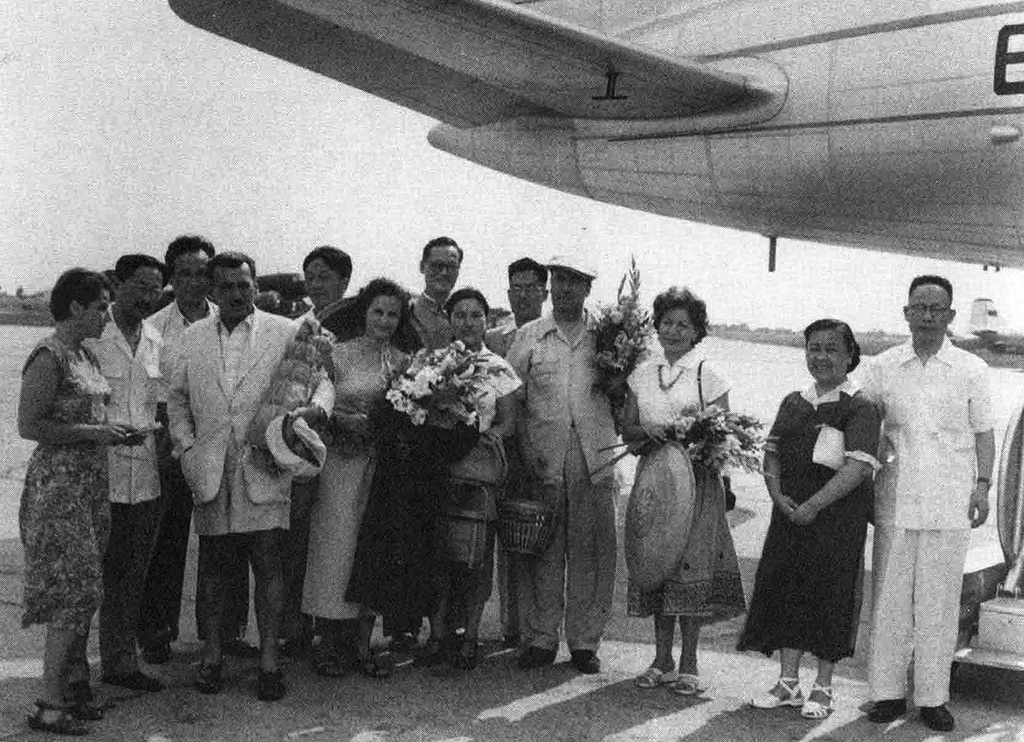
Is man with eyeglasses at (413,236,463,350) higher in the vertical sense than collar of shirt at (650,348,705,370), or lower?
higher

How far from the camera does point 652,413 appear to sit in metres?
4.57

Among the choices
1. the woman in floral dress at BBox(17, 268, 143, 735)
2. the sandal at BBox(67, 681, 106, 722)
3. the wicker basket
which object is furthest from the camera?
the wicker basket

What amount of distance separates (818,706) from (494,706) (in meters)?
1.34

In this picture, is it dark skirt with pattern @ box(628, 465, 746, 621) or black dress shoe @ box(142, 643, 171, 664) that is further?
black dress shoe @ box(142, 643, 171, 664)

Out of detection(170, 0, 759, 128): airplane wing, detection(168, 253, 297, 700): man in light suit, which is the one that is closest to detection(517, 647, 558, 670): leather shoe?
detection(168, 253, 297, 700): man in light suit

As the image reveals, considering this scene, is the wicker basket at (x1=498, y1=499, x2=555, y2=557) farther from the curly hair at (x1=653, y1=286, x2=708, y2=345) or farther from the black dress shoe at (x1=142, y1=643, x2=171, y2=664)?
the black dress shoe at (x1=142, y1=643, x2=171, y2=664)

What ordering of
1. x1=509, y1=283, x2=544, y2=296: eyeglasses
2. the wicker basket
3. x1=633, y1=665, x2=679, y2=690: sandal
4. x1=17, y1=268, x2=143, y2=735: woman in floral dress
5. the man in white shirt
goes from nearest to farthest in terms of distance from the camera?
x1=17, y1=268, x2=143, y2=735: woman in floral dress
the man in white shirt
x1=633, y1=665, x2=679, y2=690: sandal
the wicker basket
x1=509, y1=283, x2=544, y2=296: eyeglasses

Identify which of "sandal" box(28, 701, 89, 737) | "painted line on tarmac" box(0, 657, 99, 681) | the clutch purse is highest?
the clutch purse

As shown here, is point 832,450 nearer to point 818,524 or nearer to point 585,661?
point 818,524

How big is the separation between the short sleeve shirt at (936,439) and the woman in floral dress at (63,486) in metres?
3.07

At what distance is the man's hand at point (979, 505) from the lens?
13.8 ft

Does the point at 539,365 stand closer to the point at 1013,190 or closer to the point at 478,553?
the point at 478,553

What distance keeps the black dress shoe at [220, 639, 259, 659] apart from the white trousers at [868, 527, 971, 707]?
2.77m

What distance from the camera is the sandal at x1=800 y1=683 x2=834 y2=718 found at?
→ 420cm
